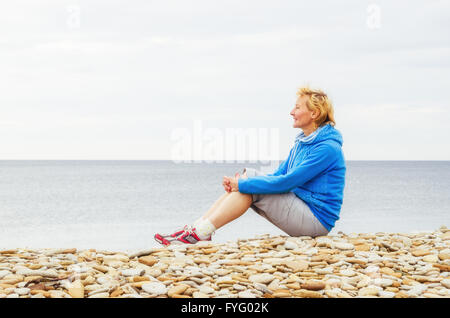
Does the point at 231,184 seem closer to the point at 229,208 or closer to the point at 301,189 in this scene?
the point at 229,208

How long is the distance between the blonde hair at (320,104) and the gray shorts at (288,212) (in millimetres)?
833

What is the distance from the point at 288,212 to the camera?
200 inches

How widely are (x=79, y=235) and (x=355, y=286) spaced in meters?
20.0

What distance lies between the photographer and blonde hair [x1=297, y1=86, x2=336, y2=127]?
5.12 m

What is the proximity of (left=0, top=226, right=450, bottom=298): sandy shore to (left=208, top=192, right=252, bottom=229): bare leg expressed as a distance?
27 centimetres

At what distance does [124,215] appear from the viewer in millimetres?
29969

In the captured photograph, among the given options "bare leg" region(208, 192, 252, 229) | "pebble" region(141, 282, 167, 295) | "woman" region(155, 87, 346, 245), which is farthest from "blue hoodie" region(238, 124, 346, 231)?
"pebble" region(141, 282, 167, 295)

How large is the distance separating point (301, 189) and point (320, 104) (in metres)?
0.89

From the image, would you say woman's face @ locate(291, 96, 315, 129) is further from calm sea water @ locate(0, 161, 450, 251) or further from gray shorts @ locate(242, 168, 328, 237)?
calm sea water @ locate(0, 161, 450, 251)

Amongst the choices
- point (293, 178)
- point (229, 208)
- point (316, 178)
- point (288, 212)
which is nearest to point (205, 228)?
point (229, 208)

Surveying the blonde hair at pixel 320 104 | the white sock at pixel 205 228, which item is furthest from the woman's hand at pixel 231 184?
the blonde hair at pixel 320 104

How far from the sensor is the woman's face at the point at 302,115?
16.9ft

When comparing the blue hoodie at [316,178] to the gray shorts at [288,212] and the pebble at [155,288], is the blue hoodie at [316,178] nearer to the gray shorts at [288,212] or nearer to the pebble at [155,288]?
the gray shorts at [288,212]
